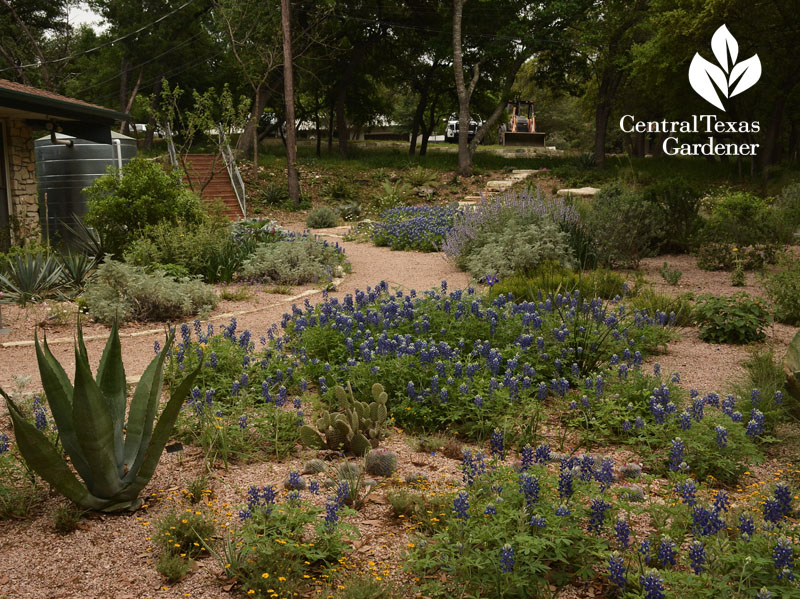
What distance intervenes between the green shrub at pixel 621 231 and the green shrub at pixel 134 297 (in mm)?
5881

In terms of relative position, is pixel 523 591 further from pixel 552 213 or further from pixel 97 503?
pixel 552 213

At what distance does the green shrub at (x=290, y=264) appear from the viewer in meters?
10.5

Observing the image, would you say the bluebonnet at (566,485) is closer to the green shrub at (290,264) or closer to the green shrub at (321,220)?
the green shrub at (290,264)

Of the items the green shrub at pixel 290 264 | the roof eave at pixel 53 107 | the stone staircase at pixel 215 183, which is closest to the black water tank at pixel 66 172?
the roof eave at pixel 53 107

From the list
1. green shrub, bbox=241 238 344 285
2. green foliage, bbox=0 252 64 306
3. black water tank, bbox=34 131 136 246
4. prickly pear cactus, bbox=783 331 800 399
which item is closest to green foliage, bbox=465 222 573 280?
green shrub, bbox=241 238 344 285

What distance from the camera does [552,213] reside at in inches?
436

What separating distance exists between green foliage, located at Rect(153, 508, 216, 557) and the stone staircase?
53.6ft

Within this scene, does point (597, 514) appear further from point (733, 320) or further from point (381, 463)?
point (733, 320)

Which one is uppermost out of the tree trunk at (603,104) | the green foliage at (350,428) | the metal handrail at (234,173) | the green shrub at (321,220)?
the tree trunk at (603,104)

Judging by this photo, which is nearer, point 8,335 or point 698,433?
point 698,433

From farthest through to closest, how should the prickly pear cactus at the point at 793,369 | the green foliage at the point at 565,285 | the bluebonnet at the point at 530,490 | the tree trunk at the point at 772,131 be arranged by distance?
the tree trunk at the point at 772,131 → the green foliage at the point at 565,285 → the prickly pear cactus at the point at 793,369 → the bluebonnet at the point at 530,490

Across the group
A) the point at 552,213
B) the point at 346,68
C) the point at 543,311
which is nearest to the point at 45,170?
the point at 552,213

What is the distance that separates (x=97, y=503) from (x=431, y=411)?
6.85 ft

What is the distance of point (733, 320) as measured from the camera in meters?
6.39
